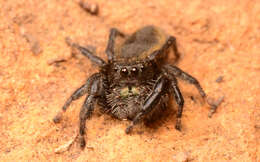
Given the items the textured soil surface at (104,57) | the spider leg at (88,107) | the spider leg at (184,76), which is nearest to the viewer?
the textured soil surface at (104,57)

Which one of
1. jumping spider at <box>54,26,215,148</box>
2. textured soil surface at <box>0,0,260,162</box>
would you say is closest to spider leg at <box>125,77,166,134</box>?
jumping spider at <box>54,26,215,148</box>

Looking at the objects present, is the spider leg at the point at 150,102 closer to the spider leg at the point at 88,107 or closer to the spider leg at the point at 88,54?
the spider leg at the point at 88,107

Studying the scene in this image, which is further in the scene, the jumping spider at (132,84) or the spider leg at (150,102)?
the jumping spider at (132,84)

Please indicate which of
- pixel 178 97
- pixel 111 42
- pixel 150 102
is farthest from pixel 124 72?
pixel 111 42

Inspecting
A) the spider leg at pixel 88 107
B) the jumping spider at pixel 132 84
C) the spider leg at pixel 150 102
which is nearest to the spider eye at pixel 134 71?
the jumping spider at pixel 132 84

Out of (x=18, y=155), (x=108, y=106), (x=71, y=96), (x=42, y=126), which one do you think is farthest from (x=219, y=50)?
(x=18, y=155)

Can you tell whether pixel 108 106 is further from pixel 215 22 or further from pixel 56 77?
pixel 215 22

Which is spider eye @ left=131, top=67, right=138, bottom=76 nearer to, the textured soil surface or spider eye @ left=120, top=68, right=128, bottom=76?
spider eye @ left=120, top=68, right=128, bottom=76
